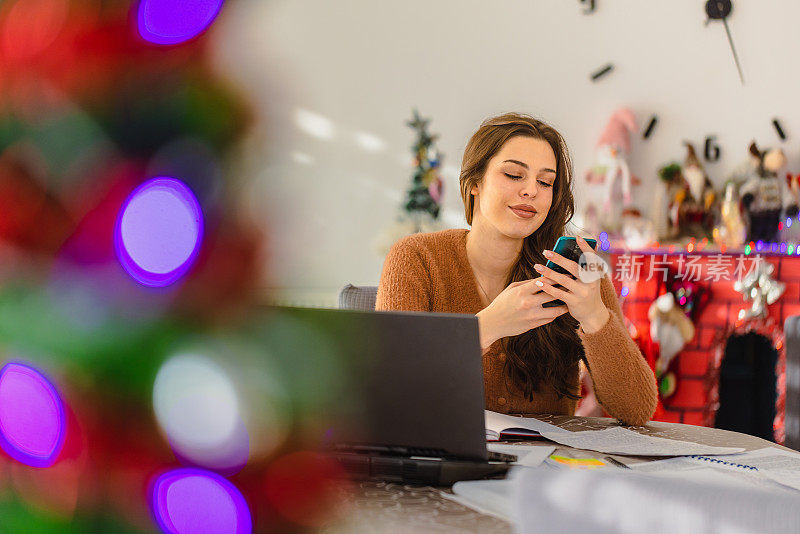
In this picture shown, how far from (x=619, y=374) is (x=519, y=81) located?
2399 mm

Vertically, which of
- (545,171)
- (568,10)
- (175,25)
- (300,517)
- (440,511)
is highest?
(568,10)

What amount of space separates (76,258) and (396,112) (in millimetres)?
3440

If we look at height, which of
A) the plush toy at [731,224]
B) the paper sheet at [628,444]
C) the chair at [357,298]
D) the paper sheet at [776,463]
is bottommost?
the paper sheet at [776,463]

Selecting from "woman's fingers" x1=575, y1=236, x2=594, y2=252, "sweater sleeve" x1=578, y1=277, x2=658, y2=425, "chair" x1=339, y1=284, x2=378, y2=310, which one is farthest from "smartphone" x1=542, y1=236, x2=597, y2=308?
"chair" x1=339, y1=284, x2=378, y2=310

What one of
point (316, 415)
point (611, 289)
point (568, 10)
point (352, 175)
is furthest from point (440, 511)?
point (568, 10)

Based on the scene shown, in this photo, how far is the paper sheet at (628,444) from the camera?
1.03 metres

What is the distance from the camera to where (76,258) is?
0.56 ft

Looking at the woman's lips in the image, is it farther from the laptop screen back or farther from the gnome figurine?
the gnome figurine

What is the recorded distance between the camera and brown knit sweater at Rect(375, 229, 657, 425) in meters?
1.35

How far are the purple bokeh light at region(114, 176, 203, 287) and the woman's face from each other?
54.5 inches

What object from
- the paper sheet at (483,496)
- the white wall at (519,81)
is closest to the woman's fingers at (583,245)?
the paper sheet at (483,496)

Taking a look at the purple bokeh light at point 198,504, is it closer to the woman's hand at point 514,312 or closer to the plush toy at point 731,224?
the woman's hand at point 514,312

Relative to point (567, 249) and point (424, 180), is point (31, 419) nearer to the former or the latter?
point (567, 249)

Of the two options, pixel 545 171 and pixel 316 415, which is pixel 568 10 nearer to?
pixel 545 171
